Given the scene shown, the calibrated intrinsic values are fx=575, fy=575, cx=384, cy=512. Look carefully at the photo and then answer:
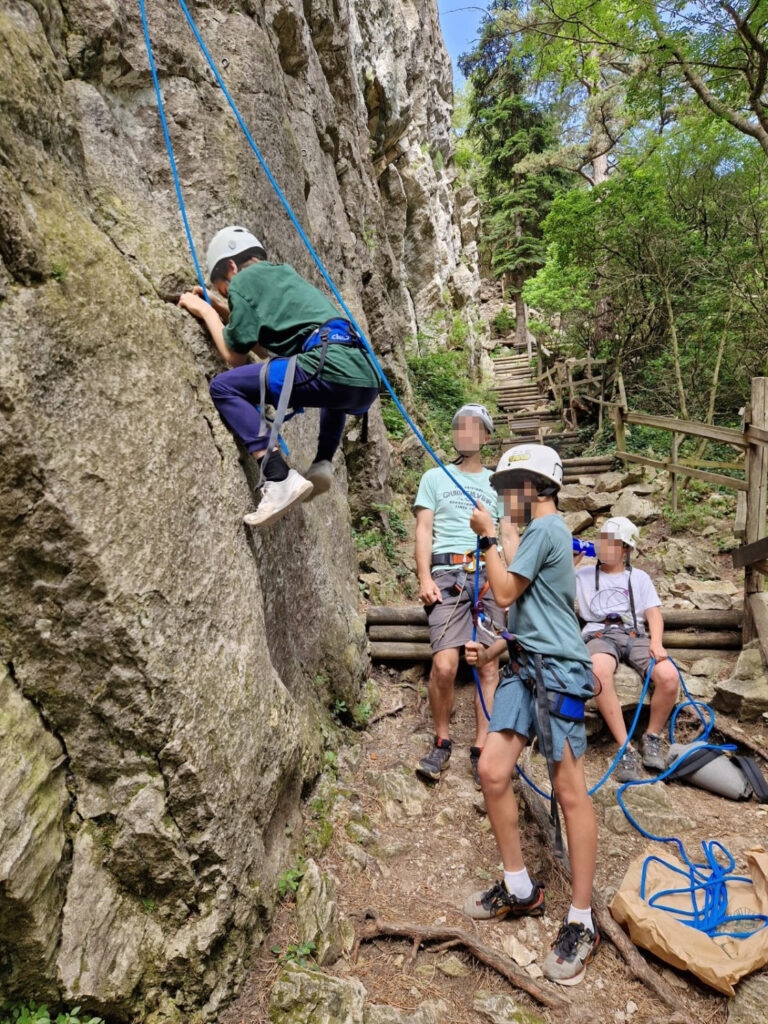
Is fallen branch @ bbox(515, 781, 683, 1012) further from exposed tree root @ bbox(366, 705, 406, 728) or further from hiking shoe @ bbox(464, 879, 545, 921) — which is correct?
exposed tree root @ bbox(366, 705, 406, 728)

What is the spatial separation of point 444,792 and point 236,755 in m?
2.01

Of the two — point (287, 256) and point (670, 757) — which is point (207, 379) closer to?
point (287, 256)

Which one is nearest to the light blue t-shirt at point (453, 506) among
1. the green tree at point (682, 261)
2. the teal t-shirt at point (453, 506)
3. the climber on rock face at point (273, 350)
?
the teal t-shirt at point (453, 506)

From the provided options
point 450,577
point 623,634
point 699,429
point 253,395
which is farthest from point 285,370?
point 699,429

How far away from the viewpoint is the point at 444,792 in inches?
163

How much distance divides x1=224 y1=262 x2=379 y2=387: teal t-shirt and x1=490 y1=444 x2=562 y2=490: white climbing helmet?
90cm

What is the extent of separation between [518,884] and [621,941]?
535 millimetres

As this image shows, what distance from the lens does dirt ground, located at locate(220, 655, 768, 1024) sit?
266 centimetres

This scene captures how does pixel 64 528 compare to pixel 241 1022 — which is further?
pixel 241 1022

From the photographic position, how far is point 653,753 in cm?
445

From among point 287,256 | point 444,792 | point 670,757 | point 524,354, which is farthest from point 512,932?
point 524,354

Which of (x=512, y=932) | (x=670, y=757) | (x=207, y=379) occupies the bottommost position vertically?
(x=670, y=757)

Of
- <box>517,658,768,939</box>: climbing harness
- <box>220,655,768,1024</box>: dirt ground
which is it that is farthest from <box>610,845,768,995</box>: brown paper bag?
<box>220,655,768,1024</box>: dirt ground

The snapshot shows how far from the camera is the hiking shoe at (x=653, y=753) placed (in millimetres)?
4383
